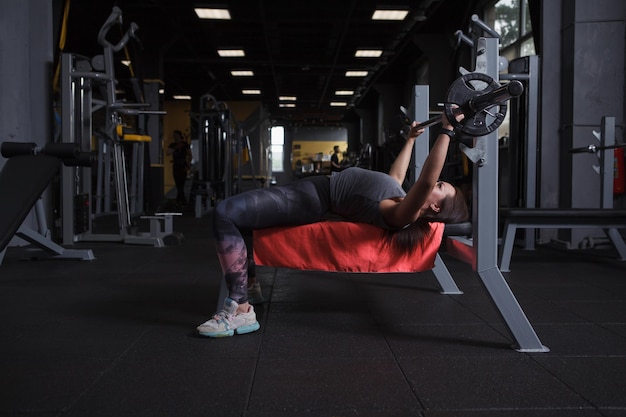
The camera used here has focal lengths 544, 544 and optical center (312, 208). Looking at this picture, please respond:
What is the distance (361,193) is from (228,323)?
609 millimetres

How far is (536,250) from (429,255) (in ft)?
8.36

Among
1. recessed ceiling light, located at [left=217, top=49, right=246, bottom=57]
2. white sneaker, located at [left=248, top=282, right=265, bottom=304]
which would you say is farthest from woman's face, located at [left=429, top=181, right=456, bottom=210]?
recessed ceiling light, located at [left=217, top=49, right=246, bottom=57]

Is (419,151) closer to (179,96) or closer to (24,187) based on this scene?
(24,187)

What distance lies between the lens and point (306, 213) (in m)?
1.87

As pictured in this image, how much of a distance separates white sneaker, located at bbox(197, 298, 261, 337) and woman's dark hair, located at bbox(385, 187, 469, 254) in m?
0.54

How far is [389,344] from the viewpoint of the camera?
5.51ft

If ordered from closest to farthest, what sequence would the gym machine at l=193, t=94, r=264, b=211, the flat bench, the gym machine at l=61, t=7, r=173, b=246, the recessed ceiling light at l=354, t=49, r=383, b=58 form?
1. the flat bench
2. the gym machine at l=61, t=7, r=173, b=246
3. the gym machine at l=193, t=94, r=264, b=211
4. the recessed ceiling light at l=354, t=49, r=383, b=58

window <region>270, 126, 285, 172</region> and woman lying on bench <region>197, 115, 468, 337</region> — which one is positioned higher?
window <region>270, 126, 285, 172</region>

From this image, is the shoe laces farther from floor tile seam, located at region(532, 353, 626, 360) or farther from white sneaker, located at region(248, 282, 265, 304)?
floor tile seam, located at region(532, 353, 626, 360)

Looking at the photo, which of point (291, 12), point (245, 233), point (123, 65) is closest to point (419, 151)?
point (245, 233)

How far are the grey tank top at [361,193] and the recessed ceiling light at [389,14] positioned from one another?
6184 millimetres

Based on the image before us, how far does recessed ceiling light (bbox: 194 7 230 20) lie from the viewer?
7414 mm

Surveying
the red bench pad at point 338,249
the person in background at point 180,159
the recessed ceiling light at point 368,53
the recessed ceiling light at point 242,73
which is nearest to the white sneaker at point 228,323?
the red bench pad at point 338,249

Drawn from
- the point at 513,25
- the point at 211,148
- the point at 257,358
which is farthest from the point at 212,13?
the point at 257,358
